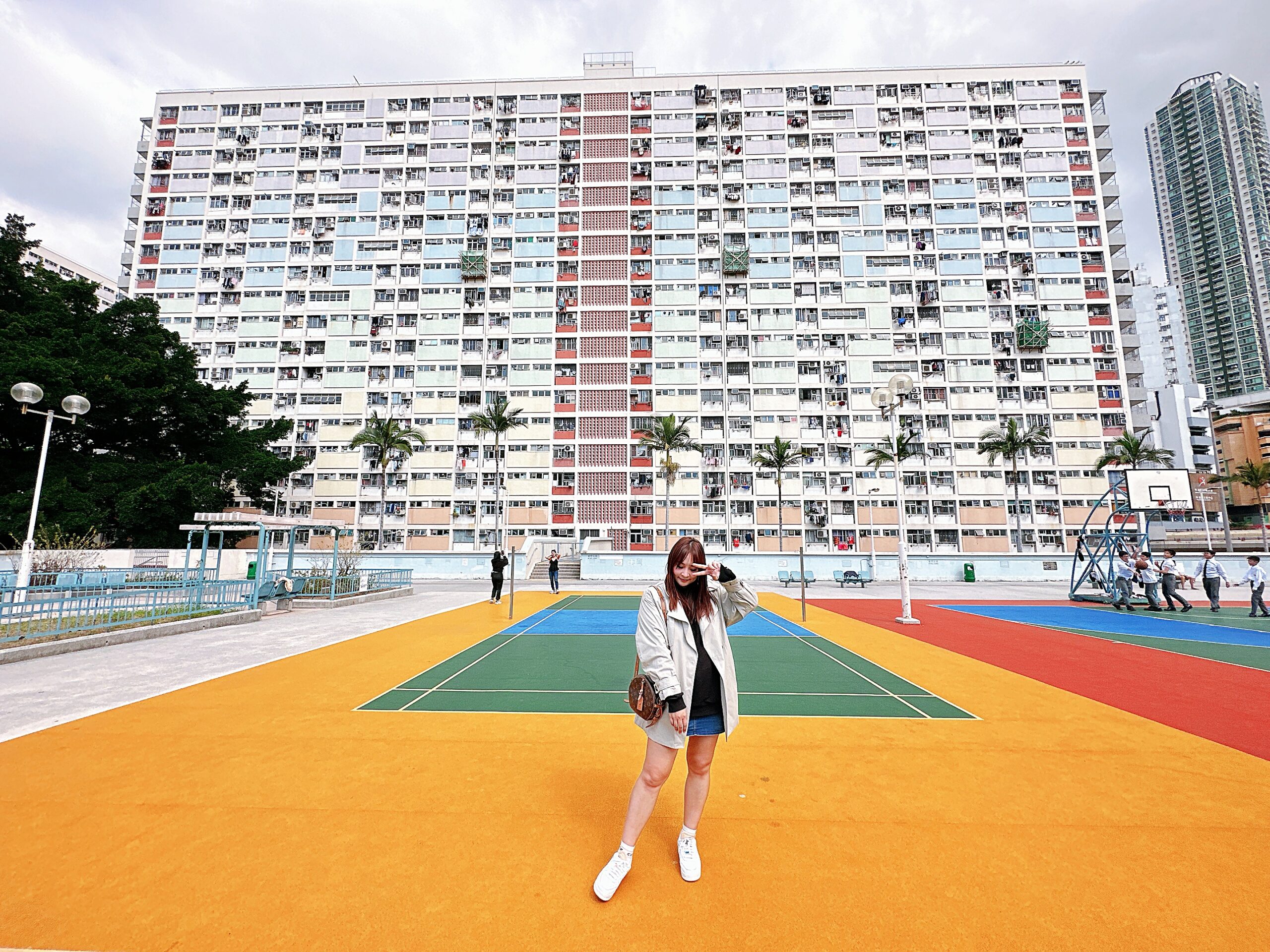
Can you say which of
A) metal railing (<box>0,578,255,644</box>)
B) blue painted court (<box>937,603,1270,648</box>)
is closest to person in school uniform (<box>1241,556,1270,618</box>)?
blue painted court (<box>937,603,1270,648</box>)

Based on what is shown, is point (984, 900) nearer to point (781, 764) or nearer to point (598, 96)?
point (781, 764)

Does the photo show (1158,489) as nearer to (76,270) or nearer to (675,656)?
(675,656)

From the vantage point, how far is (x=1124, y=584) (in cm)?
1839

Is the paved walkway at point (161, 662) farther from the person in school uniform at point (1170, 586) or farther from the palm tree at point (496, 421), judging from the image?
the palm tree at point (496, 421)

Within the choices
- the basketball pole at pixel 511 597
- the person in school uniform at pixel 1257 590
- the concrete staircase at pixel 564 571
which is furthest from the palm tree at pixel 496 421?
the person in school uniform at pixel 1257 590

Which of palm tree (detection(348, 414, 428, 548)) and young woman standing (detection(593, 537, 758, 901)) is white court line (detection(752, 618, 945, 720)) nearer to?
young woman standing (detection(593, 537, 758, 901))

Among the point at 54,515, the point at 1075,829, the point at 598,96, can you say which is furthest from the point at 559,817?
the point at 598,96

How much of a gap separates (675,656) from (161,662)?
1052 cm

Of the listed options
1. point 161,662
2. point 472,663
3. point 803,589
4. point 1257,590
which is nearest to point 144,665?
point 161,662

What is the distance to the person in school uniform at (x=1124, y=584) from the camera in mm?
18469

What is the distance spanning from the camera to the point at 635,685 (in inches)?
124

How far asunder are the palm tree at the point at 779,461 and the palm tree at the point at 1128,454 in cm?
2412

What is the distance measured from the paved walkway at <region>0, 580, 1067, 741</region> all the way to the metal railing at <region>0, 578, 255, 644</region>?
0.87 m

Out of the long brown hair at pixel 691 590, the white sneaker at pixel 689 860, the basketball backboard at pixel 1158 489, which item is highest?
the basketball backboard at pixel 1158 489
